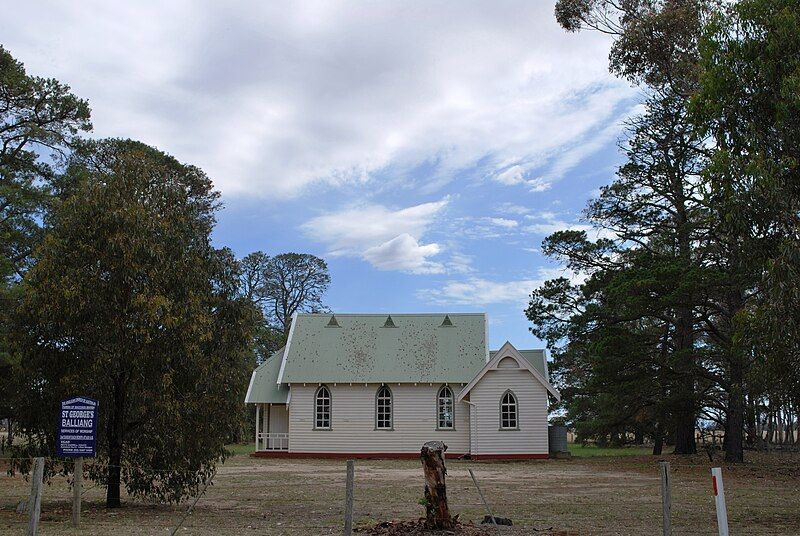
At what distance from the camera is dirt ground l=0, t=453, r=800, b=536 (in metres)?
13.9

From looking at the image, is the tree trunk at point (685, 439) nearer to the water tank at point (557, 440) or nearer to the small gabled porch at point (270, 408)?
the water tank at point (557, 440)

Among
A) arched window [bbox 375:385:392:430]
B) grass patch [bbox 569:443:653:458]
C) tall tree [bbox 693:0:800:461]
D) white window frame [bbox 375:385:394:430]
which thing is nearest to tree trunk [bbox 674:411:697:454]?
grass patch [bbox 569:443:653:458]

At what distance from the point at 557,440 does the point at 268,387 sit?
52.8 feet

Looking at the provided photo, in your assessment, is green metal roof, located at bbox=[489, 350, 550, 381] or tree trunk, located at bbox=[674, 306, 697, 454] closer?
tree trunk, located at bbox=[674, 306, 697, 454]

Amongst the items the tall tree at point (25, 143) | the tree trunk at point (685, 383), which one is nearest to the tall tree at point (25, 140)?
the tall tree at point (25, 143)

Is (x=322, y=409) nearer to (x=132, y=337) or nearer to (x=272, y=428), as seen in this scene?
(x=272, y=428)

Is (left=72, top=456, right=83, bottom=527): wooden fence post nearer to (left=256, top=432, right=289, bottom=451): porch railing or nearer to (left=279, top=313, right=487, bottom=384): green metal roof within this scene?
(left=279, top=313, right=487, bottom=384): green metal roof

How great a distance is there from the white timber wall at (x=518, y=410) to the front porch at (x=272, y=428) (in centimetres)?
1053

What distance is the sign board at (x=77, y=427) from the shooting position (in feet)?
48.0

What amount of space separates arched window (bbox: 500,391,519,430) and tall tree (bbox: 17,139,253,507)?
2401 cm

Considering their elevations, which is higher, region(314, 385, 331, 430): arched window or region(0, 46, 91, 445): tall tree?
region(0, 46, 91, 445): tall tree

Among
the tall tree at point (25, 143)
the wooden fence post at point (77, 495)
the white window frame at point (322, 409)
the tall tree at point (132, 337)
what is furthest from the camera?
the white window frame at point (322, 409)

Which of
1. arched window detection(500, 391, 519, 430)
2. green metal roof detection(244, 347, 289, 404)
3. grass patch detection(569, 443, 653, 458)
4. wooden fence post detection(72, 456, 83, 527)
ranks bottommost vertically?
grass patch detection(569, 443, 653, 458)

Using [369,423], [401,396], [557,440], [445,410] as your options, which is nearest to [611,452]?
[557,440]
